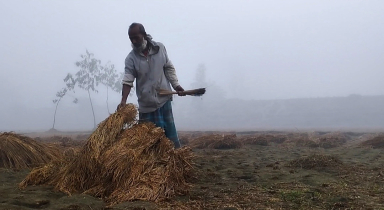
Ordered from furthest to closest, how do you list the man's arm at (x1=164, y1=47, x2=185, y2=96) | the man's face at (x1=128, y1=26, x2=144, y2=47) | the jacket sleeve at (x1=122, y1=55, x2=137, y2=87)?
the man's arm at (x1=164, y1=47, x2=185, y2=96) → the jacket sleeve at (x1=122, y1=55, x2=137, y2=87) → the man's face at (x1=128, y1=26, x2=144, y2=47)

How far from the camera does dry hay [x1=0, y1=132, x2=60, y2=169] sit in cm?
528

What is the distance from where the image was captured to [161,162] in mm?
3836

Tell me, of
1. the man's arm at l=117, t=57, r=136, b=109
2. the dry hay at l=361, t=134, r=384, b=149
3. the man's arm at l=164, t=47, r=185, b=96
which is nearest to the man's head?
the man's arm at l=117, t=57, r=136, b=109

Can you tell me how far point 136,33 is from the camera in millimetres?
4336

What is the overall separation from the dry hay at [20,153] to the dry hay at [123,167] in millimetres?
1441

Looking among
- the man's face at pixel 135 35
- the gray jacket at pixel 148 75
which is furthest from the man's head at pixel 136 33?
the gray jacket at pixel 148 75

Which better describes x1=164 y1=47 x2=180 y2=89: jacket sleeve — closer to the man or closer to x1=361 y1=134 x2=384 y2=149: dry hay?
the man

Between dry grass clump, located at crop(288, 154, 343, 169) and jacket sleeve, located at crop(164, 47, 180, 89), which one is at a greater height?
jacket sleeve, located at crop(164, 47, 180, 89)

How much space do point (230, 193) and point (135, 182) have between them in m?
0.92

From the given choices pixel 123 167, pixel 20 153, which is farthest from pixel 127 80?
→ pixel 20 153

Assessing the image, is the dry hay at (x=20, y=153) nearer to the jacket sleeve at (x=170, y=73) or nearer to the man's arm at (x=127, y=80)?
the man's arm at (x=127, y=80)

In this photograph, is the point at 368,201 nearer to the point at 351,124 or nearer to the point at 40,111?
the point at 351,124

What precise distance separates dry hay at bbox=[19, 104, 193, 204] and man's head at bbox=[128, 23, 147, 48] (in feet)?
2.56

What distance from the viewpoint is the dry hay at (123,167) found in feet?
11.3
